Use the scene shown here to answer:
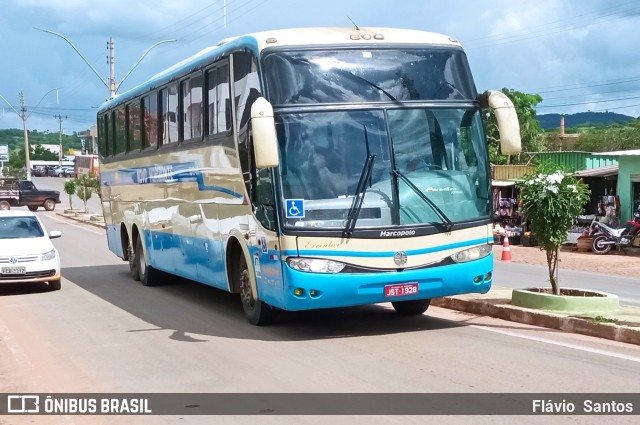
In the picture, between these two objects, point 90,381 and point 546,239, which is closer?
point 90,381

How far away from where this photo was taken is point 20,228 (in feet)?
58.8

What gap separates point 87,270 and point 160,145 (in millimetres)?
7260

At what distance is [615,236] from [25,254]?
17.4 metres

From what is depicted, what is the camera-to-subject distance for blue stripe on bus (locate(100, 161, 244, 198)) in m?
13.4

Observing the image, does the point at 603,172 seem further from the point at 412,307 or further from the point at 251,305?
the point at 251,305

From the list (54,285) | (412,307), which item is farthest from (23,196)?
(412,307)

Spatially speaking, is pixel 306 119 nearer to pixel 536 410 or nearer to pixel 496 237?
pixel 536 410

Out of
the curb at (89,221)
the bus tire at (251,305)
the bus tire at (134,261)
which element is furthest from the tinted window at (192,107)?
the curb at (89,221)

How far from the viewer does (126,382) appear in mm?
8570

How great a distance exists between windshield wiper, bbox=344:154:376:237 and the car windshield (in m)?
9.54

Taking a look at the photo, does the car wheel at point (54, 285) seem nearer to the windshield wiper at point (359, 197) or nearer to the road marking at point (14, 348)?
the road marking at point (14, 348)

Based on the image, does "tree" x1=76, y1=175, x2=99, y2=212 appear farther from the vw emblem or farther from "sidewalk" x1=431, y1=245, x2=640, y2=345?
the vw emblem

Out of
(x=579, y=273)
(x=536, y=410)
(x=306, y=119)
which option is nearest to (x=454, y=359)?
(x=536, y=410)
